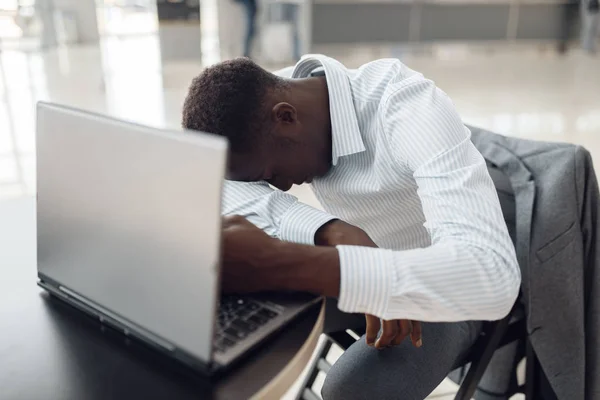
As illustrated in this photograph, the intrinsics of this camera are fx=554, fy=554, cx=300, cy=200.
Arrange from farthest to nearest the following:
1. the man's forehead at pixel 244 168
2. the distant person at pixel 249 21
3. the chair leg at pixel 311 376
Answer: the distant person at pixel 249 21, the chair leg at pixel 311 376, the man's forehead at pixel 244 168

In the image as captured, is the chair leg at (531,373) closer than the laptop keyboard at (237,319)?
No

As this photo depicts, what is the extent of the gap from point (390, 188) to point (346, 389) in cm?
37

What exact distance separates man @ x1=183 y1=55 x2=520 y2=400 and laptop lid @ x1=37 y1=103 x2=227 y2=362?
0.13 m

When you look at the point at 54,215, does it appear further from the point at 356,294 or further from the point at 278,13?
the point at 278,13

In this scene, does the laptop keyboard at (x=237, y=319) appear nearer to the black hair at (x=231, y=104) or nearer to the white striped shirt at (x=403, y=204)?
the white striped shirt at (x=403, y=204)

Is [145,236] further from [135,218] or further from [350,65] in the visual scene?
[350,65]

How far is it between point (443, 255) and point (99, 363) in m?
0.44

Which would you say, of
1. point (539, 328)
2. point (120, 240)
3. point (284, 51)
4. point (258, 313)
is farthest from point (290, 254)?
point (284, 51)

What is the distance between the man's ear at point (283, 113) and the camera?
3.06ft

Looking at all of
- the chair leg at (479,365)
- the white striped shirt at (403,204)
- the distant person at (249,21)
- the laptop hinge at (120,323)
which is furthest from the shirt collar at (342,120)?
the distant person at (249,21)

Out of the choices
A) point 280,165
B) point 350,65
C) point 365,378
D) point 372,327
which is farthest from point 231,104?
point 350,65

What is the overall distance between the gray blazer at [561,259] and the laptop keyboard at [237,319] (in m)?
0.59

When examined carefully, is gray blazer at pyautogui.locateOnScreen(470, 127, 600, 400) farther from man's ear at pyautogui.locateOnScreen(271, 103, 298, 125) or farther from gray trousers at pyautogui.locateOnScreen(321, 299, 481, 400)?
man's ear at pyautogui.locateOnScreen(271, 103, 298, 125)

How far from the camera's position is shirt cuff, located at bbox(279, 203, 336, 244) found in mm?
864
